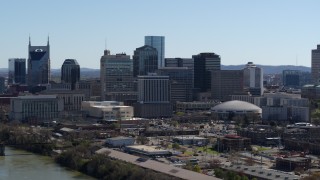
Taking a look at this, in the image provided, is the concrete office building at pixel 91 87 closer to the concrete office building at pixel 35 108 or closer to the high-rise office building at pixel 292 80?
the concrete office building at pixel 35 108

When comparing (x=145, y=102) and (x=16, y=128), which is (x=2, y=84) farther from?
(x=16, y=128)

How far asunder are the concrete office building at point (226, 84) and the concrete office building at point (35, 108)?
11.8 meters

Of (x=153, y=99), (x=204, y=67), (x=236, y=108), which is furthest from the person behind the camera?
(x=204, y=67)

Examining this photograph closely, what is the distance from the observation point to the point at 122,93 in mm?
39250

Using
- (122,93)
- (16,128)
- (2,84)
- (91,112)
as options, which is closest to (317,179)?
(16,128)

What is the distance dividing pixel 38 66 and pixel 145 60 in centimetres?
939

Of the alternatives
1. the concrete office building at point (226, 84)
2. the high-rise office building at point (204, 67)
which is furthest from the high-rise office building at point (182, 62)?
the concrete office building at point (226, 84)

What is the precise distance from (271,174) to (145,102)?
19440 mm

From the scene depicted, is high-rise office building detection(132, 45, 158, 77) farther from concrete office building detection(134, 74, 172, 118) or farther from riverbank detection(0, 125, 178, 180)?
riverbank detection(0, 125, 178, 180)

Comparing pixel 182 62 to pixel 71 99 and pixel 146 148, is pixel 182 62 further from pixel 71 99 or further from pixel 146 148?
pixel 146 148

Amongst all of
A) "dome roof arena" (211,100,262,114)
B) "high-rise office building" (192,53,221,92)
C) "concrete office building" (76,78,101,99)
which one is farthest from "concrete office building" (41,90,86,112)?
"high-rise office building" (192,53,221,92)

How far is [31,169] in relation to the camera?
17.8m

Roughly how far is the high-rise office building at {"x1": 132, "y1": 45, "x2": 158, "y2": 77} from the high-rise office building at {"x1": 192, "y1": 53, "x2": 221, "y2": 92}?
105 inches

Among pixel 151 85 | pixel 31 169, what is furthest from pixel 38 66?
pixel 31 169
